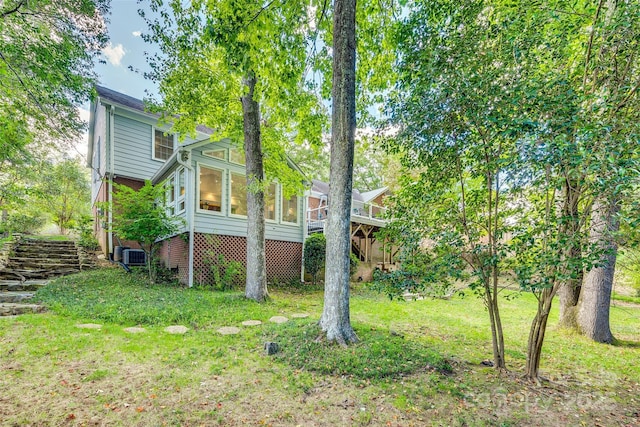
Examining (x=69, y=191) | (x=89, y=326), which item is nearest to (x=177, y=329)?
(x=89, y=326)

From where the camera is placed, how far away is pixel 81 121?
8.12 metres

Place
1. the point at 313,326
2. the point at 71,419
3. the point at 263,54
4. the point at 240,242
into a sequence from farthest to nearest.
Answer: the point at 240,242 → the point at 263,54 → the point at 313,326 → the point at 71,419

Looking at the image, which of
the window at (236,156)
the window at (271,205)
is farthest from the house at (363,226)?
the window at (236,156)

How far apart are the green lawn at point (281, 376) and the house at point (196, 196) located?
11.1ft

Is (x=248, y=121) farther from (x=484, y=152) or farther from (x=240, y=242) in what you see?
(x=484, y=152)

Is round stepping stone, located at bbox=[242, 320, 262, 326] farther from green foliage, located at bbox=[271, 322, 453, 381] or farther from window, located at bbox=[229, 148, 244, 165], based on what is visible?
window, located at bbox=[229, 148, 244, 165]

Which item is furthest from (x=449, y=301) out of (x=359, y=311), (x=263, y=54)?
(x=263, y=54)

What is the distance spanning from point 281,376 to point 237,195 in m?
7.27

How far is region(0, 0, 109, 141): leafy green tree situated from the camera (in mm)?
5742

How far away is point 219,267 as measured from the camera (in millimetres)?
8656

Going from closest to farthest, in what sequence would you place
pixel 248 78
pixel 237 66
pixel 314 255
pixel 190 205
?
1. pixel 237 66
2. pixel 248 78
3. pixel 190 205
4. pixel 314 255

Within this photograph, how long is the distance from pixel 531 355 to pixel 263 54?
6.19m

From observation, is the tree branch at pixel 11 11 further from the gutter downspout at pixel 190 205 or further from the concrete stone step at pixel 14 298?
the concrete stone step at pixel 14 298

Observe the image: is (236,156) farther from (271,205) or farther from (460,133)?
(460,133)
